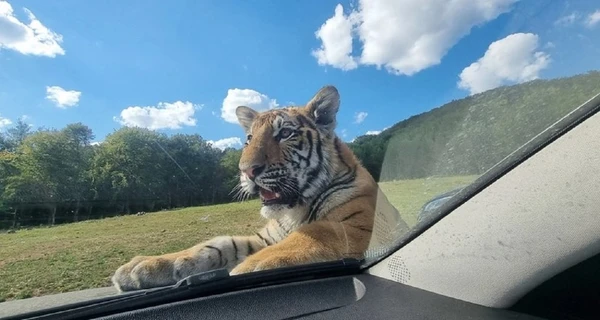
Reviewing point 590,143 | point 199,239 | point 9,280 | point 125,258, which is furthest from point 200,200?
point 590,143

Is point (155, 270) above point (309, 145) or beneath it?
beneath

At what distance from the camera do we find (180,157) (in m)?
2.73

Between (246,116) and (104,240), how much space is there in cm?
114

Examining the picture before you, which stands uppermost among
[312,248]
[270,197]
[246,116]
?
[246,116]

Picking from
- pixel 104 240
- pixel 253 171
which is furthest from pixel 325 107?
pixel 104 240

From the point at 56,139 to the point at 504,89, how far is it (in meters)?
2.08

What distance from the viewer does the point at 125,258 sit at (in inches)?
106

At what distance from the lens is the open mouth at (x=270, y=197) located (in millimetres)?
3223

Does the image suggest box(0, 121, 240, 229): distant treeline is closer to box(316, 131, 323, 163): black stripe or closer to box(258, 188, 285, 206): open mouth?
box(258, 188, 285, 206): open mouth

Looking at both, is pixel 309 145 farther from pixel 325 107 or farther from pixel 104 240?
pixel 104 240

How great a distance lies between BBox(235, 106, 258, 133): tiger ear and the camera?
3.08 meters

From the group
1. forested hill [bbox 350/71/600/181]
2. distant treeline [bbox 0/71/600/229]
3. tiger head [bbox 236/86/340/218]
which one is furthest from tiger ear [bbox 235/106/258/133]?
forested hill [bbox 350/71/600/181]

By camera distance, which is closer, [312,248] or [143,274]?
[143,274]

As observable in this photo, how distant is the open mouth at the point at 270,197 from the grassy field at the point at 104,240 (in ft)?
0.30
